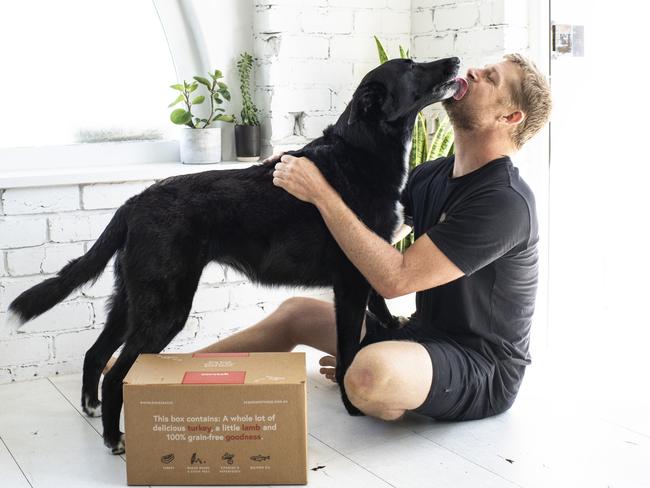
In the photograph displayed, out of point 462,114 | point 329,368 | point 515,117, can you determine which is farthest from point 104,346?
point 515,117

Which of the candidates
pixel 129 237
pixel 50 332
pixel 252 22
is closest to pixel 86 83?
pixel 252 22

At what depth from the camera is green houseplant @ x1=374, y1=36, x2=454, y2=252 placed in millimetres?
3129

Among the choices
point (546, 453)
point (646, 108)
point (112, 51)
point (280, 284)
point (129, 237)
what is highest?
point (112, 51)

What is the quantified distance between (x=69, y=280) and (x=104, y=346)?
0.97ft

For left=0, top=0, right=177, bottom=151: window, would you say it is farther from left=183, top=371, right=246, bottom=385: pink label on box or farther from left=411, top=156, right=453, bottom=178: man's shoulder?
left=183, top=371, right=246, bottom=385: pink label on box

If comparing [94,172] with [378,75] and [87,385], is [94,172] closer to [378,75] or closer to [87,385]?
[87,385]

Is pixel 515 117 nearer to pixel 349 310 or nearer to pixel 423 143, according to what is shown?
pixel 349 310

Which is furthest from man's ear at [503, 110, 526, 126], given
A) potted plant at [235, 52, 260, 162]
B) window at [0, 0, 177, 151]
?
window at [0, 0, 177, 151]

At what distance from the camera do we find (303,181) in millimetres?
2119

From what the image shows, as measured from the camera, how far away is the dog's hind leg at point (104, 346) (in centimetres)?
233

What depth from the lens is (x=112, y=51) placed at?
314cm

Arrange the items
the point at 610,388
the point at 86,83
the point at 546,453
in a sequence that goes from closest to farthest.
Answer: the point at 546,453, the point at 610,388, the point at 86,83

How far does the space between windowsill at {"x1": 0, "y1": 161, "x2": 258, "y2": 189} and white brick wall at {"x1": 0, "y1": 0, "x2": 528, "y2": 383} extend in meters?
0.04

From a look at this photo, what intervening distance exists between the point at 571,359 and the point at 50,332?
1932 millimetres
